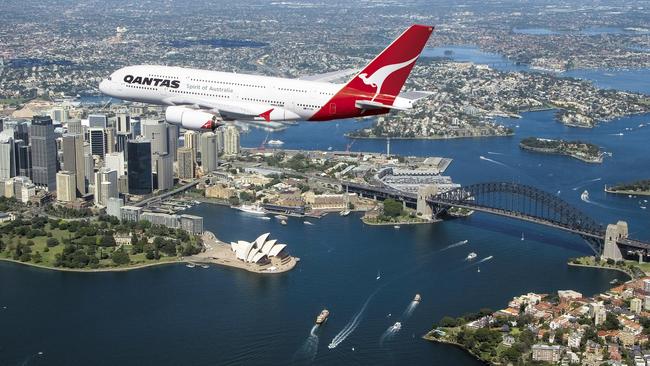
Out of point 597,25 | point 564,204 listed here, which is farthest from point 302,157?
point 597,25

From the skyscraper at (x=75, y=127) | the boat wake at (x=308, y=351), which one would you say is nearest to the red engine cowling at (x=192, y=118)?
the boat wake at (x=308, y=351)

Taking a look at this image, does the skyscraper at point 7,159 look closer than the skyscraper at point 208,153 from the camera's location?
Yes

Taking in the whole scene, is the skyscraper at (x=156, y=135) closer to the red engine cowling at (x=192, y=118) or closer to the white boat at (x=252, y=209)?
the white boat at (x=252, y=209)

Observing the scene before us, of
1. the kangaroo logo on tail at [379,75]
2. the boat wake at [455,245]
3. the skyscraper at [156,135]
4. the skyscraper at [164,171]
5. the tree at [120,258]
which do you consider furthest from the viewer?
the skyscraper at [156,135]

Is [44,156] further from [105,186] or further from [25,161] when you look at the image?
[105,186]

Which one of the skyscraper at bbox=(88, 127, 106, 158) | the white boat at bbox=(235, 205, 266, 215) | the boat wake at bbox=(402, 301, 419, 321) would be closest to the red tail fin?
the boat wake at bbox=(402, 301, 419, 321)

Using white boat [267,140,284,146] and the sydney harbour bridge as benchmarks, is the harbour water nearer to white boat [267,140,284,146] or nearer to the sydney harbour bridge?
the sydney harbour bridge

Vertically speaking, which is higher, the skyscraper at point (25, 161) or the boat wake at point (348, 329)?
the skyscraper at point (25, 161)
